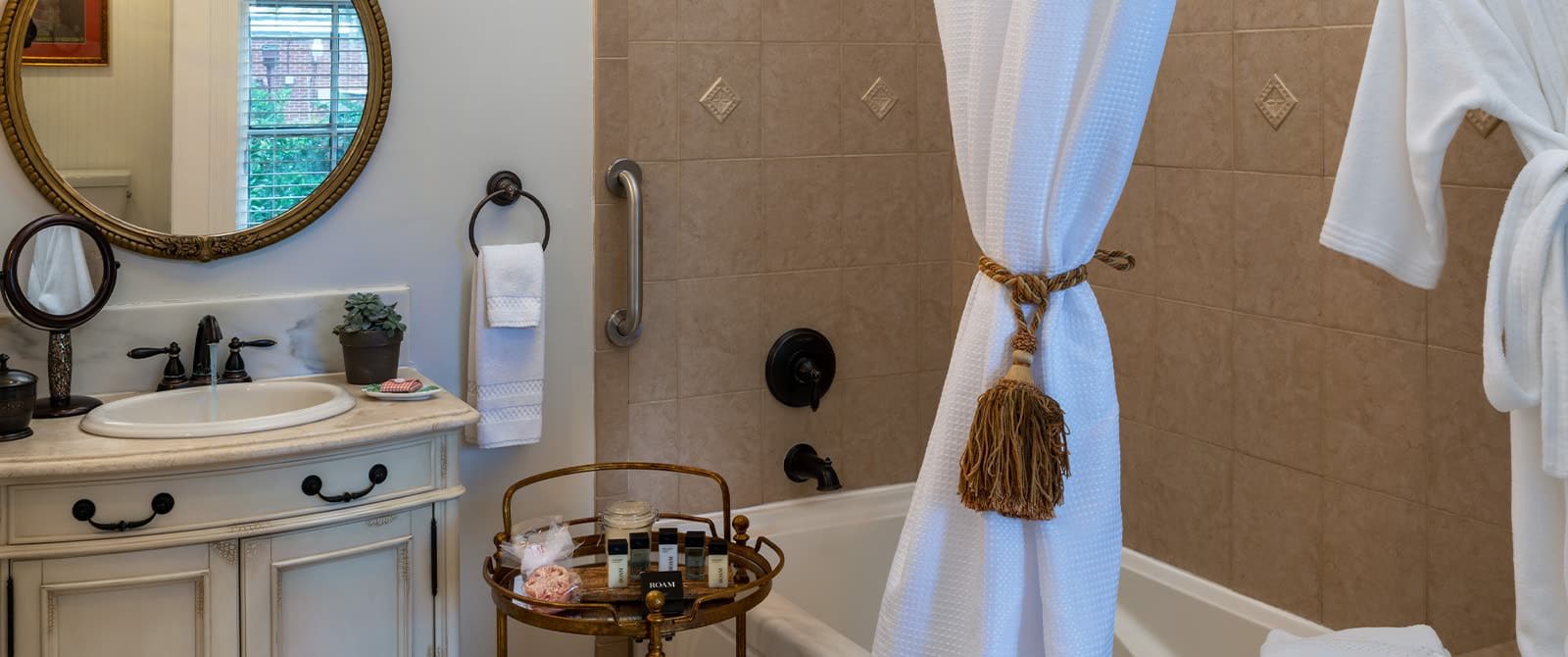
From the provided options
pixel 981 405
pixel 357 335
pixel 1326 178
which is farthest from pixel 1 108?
pixel 1326 178

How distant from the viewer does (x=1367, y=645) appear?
172 cm

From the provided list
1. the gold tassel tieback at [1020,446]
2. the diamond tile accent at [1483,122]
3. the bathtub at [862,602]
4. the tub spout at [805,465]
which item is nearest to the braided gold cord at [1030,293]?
the gold tassel tieback at [1020,446]

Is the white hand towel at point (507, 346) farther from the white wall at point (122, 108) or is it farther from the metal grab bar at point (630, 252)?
the white wall at point (122, 108)

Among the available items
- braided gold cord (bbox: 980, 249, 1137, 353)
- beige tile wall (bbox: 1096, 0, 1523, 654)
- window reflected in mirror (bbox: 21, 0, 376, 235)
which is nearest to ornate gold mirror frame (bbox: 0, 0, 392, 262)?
window reflected in mirror (bbox: 21, 0, 376, 235)

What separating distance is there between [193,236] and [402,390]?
47 centimetres

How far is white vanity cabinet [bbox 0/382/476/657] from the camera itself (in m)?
1.96

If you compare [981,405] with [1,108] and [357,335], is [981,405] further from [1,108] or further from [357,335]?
[1,108]

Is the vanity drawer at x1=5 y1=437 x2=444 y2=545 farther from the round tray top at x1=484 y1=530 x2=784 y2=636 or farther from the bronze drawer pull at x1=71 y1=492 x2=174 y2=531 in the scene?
the round tray top at x1=484 y1=530 x2=784 y2=636

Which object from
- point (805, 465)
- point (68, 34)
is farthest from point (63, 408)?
point (805, 465)

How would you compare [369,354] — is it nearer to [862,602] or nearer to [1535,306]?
[862,602]

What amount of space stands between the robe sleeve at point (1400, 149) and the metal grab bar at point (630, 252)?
4.57 ft

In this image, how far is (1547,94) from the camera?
5.48 feet

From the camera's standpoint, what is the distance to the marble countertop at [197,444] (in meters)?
1.93

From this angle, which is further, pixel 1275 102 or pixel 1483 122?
pixel 1275 102
